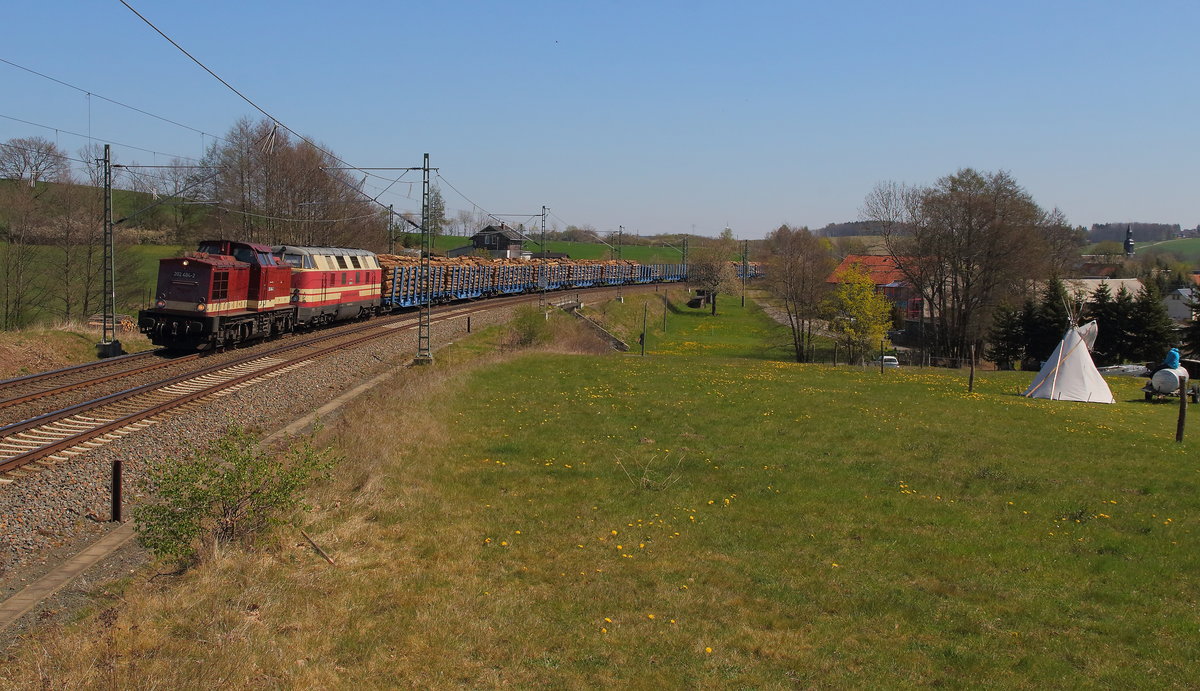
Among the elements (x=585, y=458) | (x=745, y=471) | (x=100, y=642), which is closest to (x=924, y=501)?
(x=745, y=471)

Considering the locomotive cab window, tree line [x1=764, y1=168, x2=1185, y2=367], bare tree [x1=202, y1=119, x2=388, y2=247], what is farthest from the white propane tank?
bare tree [x1=202, y1=119, x2=388, y2=247]

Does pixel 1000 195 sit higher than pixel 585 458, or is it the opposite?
pixel 1000 195

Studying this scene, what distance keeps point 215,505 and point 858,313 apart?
1869 inches

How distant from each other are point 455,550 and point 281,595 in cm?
263

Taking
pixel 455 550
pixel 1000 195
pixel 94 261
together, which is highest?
pixel 1000 195

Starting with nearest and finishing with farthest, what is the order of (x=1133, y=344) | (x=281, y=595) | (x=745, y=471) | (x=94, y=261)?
(x=281, y=595) < (x=745, y=471) < (x=94, y=261) < (x=1133, y=344)

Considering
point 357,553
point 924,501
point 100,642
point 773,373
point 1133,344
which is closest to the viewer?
point 100,642

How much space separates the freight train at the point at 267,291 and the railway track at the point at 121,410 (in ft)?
3.89

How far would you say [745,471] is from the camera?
1537cm

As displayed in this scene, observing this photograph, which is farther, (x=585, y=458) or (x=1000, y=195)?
(x=1000, y=195)

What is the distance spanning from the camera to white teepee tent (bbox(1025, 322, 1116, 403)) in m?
27.3

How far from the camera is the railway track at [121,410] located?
1356 centimetres

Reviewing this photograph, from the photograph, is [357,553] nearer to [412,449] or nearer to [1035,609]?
[412,449]

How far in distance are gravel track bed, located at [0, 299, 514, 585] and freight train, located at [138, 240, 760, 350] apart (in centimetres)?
395
